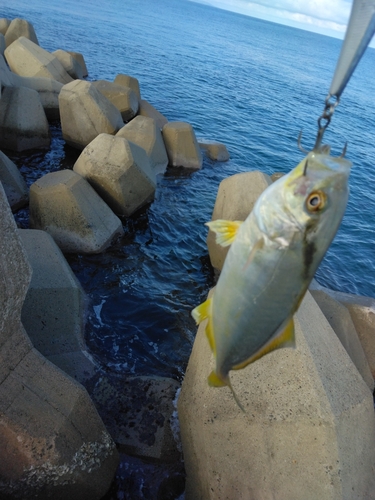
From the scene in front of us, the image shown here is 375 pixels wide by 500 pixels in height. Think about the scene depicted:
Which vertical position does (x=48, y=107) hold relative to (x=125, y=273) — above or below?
above

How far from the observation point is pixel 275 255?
2.40 m

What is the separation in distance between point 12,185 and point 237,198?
5830 mm

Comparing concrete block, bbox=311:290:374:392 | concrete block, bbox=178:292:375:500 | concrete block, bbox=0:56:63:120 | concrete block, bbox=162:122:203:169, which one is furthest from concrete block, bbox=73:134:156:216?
concrete block, bbox=178:292:375:500

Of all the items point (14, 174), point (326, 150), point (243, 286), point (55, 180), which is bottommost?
point (14, 174)

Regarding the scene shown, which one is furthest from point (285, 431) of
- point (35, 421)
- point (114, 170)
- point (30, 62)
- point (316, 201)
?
point (30, 62)

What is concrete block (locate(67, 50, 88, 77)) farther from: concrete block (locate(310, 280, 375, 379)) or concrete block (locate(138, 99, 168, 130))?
concrete block (locate(310, 280, 375, 379))

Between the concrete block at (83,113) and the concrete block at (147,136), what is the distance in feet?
2.59

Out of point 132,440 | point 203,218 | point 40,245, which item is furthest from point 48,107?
point 132,440

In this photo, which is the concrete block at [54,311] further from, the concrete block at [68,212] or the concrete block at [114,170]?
the concrete block at [114,170]

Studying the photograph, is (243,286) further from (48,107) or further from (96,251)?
(48,107)

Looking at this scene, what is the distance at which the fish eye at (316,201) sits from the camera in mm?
2215

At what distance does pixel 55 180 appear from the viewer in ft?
Answer: 29.9

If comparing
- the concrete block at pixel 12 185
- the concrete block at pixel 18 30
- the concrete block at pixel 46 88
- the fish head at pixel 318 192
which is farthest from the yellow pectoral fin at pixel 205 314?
the concrete block at pixel 18 30

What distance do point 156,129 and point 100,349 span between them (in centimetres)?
941
